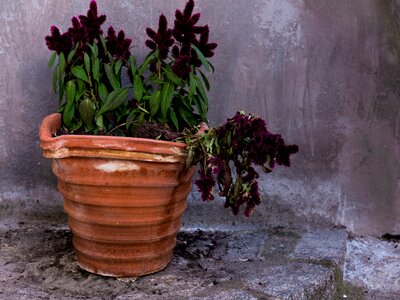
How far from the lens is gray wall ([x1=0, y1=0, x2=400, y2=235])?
104 inches

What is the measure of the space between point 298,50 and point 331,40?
14 centimetres

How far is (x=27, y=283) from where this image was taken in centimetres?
221

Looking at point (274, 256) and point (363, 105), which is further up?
point (363, 105)

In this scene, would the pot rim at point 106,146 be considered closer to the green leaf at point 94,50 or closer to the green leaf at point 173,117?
the green leaf at point 173,117

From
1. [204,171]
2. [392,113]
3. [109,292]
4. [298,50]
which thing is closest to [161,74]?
[204,171]

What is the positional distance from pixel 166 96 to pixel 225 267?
0.67 m

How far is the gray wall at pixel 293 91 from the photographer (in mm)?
2641

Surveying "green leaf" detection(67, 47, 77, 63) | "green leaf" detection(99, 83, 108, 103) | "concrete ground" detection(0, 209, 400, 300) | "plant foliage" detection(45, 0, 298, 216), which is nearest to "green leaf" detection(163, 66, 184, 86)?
"plant foliage" detection(45, 0, 298, 216)

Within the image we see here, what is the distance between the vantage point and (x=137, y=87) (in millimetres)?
2338

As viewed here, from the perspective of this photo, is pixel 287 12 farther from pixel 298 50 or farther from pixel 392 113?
pixel 392 113

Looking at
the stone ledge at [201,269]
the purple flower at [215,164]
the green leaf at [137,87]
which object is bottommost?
the stone ledge at [201,269]

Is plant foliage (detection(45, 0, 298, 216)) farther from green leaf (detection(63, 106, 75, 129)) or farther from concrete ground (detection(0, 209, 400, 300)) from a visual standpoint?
concrete ground (detection(0, 209, 400, 300))

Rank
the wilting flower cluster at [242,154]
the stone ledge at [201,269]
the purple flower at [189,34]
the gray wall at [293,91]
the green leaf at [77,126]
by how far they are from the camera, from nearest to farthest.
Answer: the wilting flower cluster at [242,154] → the stone ledge at [201,269] → the purple flower at [189,34] → the green leaf at [77,126] → the gray wall at [293,91]

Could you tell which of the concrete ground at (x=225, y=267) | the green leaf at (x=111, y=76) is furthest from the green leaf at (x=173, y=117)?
the concrete ground at (x=225, y=267)
